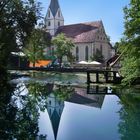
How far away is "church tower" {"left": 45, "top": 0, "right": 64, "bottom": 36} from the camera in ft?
488

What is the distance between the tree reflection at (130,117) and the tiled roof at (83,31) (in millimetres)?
98155

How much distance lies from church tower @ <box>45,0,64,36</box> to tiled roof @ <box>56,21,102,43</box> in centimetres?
933

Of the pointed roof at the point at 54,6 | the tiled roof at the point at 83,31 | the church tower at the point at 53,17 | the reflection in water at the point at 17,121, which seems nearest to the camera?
the reflection in water at the point at 17,121

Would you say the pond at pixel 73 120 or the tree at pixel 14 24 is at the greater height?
the tree at pixel 14 24

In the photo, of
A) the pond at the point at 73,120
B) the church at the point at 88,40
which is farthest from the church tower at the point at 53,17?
the pond at the point at 73,120

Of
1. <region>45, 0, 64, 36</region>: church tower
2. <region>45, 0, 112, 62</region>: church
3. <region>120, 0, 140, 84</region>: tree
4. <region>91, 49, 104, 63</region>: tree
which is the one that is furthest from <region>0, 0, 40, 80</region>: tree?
<region>45, 0, 64, 36</region>: church tower

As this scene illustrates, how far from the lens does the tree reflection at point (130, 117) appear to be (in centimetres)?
1567

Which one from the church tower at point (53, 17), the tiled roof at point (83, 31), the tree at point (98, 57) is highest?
the church tower at point (53, 17)

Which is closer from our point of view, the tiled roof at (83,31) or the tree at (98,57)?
the tree at (98,57)

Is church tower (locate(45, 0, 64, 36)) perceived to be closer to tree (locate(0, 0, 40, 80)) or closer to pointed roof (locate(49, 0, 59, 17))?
pointed roof (locate(49, 0, 59, 17))

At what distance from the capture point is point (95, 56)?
11744cm

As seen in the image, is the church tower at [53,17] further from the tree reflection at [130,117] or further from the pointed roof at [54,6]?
the tree reflection at [130,117]

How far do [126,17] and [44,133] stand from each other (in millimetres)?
20895

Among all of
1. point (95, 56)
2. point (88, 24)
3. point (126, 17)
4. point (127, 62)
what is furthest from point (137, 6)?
point (88, 24)
